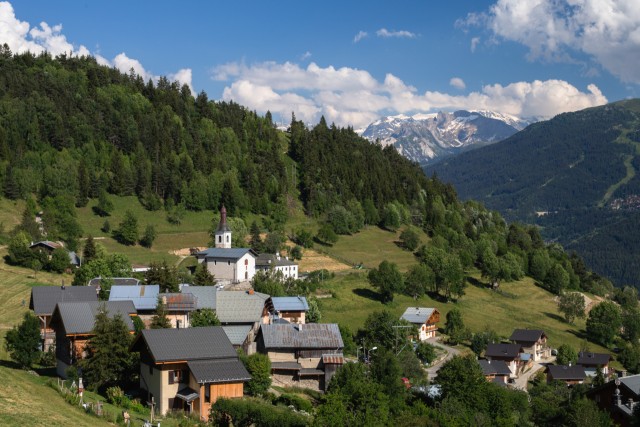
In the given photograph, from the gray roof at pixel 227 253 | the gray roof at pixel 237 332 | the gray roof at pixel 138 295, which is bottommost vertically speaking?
the gray roof at pixel 237 332

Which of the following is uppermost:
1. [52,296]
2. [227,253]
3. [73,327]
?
[227,253]

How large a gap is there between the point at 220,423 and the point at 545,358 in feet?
221

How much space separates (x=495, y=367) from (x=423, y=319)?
462 inches

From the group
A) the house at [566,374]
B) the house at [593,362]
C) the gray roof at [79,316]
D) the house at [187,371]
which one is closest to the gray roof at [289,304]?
the gray roof at [79,316]

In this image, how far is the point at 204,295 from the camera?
2635 inches

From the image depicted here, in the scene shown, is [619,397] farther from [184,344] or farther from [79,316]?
[79,316]

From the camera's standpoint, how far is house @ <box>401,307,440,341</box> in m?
88.8

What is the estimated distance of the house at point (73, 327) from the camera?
154ft

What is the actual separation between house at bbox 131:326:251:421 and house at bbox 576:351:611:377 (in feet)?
190

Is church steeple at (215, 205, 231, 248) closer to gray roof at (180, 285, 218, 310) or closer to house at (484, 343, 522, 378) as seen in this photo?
gray roof at (180, 285, 218, 310)

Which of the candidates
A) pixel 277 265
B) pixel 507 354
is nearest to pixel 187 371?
pixel 507 354

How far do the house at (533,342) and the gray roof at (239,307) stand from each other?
4061cm

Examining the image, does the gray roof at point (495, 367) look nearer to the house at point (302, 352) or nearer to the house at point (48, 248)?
the house at point (302, 352)

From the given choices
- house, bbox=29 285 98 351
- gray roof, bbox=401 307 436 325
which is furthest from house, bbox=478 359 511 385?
house, bbox=29 285 98 351
